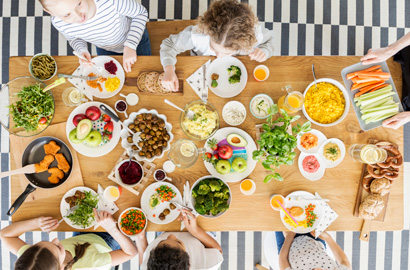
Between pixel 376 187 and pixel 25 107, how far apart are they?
2752 mm

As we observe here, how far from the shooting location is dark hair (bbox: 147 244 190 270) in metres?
1.81

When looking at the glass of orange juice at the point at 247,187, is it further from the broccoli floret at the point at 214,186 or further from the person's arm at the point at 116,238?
the person's arm at the point at 116,238

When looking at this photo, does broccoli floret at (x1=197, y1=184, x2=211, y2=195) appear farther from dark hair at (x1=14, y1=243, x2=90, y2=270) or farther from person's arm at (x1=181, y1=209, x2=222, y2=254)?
dark hair at (x1=14, y1=243, x2=90, y2=270)

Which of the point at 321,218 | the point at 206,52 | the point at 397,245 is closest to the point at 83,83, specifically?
the point at 206,52

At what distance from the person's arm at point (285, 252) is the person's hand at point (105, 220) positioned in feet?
4.72

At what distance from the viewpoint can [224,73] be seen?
2.13 meters

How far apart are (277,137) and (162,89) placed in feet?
3.17

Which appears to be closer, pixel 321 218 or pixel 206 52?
pixel 321 218

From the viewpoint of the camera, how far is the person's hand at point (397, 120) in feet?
6.47

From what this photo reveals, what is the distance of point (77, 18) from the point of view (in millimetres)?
1838

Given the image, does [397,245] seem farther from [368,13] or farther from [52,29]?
[52,29]

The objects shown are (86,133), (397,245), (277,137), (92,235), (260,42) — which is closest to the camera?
(277,137)

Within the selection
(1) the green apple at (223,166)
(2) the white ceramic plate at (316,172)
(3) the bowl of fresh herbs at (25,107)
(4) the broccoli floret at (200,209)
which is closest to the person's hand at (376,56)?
(2) the white ceramic plate at (316,172)

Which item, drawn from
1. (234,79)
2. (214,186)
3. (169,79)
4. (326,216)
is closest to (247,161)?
(214,186)
